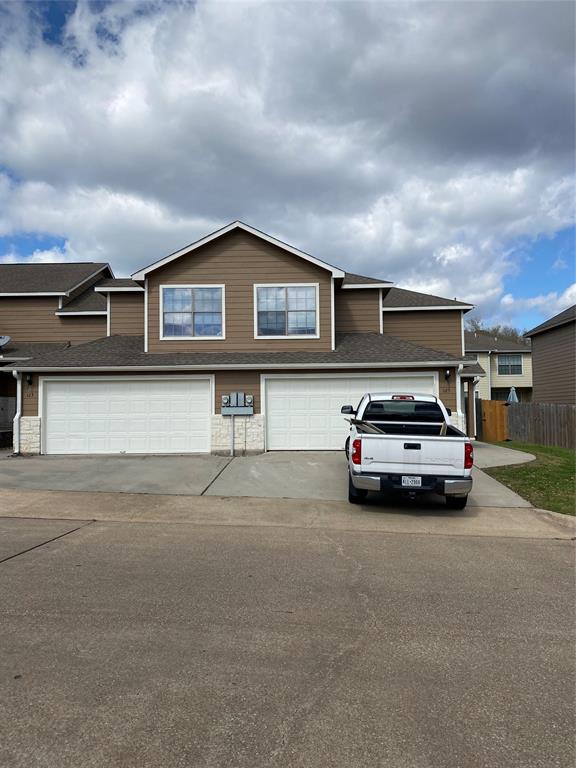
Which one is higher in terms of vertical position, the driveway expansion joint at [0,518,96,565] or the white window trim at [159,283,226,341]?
the white window trim at [159,283,226,341]

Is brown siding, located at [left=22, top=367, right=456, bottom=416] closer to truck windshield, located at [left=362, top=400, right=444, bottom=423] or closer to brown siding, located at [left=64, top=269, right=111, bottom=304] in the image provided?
truck windshield, located at [left=362, top=400, right=444, bottom=423]

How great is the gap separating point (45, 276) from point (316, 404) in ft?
49.3

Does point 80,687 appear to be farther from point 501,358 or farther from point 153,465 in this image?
point 501,358

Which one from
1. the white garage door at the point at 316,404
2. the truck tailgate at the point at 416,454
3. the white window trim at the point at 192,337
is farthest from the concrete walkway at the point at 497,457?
the white window trim at the point at 192,337

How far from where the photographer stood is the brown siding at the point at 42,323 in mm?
21109

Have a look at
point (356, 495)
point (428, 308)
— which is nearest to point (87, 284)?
point (428, 308)

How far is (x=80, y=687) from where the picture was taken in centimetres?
328

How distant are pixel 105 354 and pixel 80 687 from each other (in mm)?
13396

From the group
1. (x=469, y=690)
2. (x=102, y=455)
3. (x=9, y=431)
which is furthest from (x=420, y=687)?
(x=9, y=431)

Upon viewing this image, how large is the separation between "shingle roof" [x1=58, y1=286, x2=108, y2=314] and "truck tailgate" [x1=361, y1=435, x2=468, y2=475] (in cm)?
1574

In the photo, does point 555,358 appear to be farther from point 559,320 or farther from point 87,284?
point 87,284

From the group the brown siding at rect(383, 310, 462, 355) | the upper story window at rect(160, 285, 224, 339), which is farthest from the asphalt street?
the brown siding at rect(383, 310, 462, 355)

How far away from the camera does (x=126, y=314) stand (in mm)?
18656

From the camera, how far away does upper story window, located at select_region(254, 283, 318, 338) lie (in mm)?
16141
